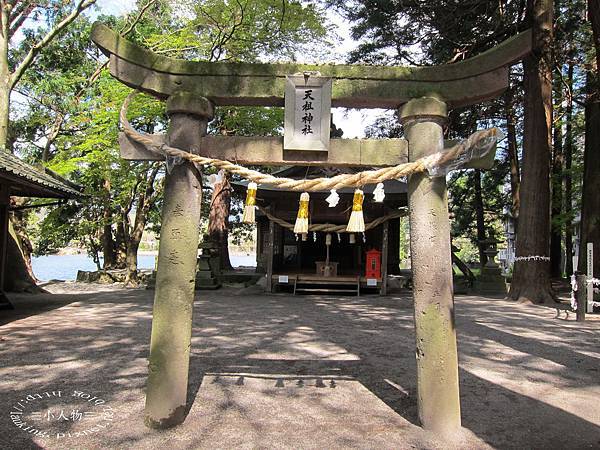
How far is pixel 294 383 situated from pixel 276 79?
3.34 m

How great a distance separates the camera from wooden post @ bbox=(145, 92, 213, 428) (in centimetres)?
379

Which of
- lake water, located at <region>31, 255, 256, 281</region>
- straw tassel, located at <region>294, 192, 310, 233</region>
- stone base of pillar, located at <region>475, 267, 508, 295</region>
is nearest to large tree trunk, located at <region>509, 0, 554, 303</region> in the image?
stone base of pillar, located at <region>475, 267, 508, 295</region>

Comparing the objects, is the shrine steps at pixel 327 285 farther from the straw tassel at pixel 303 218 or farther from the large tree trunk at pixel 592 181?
the straw tassel at pixel 303 218

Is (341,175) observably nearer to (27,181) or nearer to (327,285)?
(27,181)

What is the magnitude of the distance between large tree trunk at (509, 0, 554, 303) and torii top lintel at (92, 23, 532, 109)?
9.47 metres

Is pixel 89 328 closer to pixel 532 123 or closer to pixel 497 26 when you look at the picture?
pixel 532 123

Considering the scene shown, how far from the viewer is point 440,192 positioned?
153 inches

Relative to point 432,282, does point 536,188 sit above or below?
above

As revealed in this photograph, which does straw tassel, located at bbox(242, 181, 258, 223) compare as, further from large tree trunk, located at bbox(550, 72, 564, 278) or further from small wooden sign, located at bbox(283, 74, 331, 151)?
large tree trunk, located at bbox(550, 72, 564, 278)

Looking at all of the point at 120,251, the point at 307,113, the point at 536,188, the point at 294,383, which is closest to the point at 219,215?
the point at 120,251

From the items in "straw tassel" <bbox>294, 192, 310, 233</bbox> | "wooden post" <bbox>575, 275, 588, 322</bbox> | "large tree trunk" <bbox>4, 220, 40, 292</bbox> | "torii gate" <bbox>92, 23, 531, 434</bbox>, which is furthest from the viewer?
"large tree trunk" <bbox>4, 220, 40, 292</bbox>

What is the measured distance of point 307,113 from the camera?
4070mm

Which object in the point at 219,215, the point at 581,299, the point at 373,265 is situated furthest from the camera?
the point at 219,215

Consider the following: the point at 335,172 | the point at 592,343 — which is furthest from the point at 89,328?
the point at 335,172
